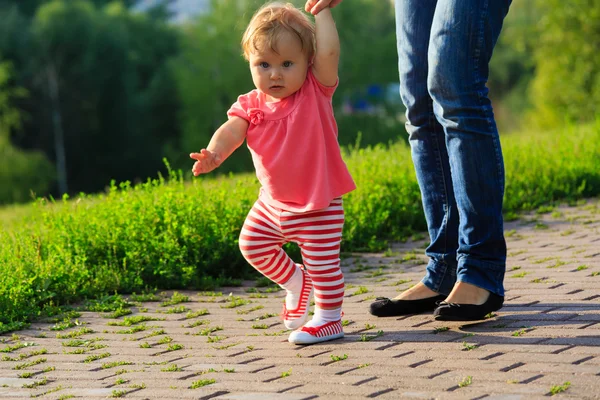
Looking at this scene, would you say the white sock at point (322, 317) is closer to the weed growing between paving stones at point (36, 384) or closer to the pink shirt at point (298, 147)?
the pink shirt at point (298, 147)

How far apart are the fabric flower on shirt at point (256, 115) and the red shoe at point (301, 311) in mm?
722

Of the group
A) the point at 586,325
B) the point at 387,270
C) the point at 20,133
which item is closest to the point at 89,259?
the point at 387,270

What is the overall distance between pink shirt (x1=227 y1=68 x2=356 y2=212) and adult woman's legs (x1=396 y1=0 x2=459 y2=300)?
1.53 feet

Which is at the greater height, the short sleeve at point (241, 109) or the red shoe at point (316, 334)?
the short sleeve at point (241, 109)

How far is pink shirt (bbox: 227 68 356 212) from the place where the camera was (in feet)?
11.9

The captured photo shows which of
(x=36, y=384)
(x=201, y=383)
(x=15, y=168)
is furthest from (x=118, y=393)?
(x=15, y=168)

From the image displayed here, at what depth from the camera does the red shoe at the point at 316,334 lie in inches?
141

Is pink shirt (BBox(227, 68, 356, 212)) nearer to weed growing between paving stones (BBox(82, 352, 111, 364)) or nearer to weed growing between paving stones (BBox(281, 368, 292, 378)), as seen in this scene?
weed growing between paving stones (BBox(281, 368, 292, 378))

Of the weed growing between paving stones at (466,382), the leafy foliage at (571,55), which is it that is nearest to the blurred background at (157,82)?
the leafy foliage at (571,55)

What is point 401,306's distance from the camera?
3.90 metres

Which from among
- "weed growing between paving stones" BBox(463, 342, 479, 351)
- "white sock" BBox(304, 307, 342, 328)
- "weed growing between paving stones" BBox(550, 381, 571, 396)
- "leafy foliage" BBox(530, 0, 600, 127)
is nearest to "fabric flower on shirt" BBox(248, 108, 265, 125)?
"white sock" BBox(304, 307, 342, 328)

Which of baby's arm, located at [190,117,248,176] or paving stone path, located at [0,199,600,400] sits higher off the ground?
baby's arm, located at [190,117,248,176]

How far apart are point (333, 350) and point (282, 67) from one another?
1146mm

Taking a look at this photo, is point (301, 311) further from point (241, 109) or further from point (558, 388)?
point (558, 388)
